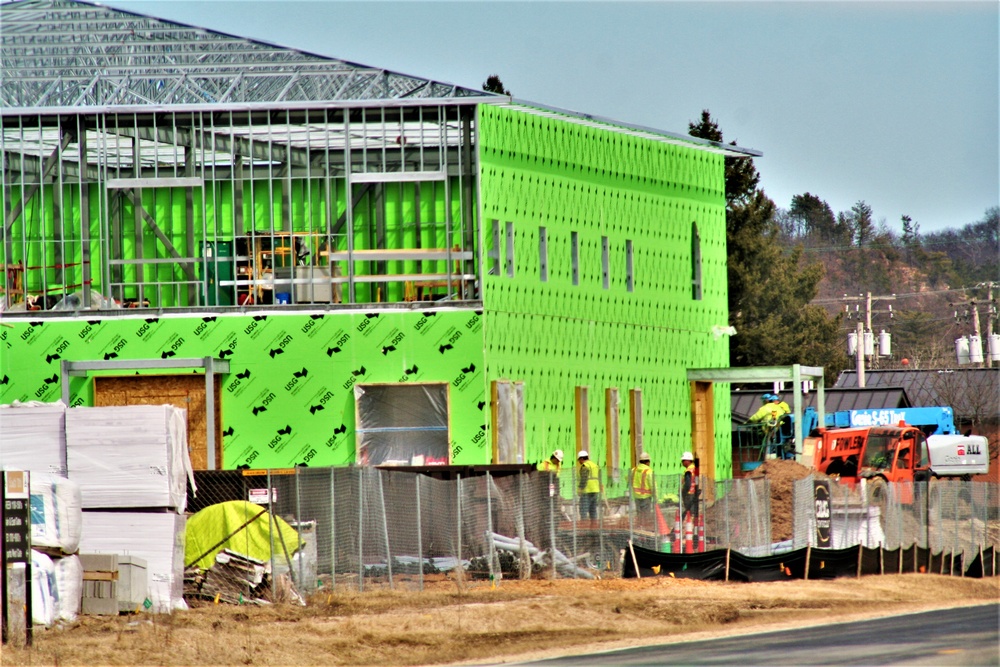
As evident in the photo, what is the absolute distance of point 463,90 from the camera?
33938 mm

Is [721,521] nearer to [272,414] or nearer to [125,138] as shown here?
[272,414]

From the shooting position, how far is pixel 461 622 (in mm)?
21922

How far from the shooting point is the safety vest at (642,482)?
28.5 meters

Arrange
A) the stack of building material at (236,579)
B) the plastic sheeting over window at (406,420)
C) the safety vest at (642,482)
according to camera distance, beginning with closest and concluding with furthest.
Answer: the stack of building material at (236,579) < the safety vest at (642,482) < the plastic sheeting over window at (406,420)

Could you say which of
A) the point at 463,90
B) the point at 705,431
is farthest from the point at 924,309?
the point at 463,90

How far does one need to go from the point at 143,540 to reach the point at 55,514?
2.21 metres

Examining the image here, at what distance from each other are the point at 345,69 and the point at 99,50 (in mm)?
5117

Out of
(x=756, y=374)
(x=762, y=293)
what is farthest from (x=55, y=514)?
(x=762, y=293)

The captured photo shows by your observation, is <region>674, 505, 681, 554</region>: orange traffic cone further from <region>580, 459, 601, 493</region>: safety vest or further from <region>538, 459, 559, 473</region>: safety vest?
<region>538, 459, 559, 473</region>: safety vest

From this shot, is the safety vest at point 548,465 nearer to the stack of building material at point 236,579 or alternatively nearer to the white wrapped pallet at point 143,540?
the stack of building material at point 236,579

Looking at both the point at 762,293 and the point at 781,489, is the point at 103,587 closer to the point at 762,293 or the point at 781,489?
the point at 781,489

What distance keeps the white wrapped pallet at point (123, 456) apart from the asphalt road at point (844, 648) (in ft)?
22.7

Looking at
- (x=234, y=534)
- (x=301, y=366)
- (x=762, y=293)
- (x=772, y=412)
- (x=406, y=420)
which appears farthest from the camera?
(x=762, y=293)

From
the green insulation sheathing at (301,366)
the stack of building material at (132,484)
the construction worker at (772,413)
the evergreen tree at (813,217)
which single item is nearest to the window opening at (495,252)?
the green insulation sheathing at (301,366)
